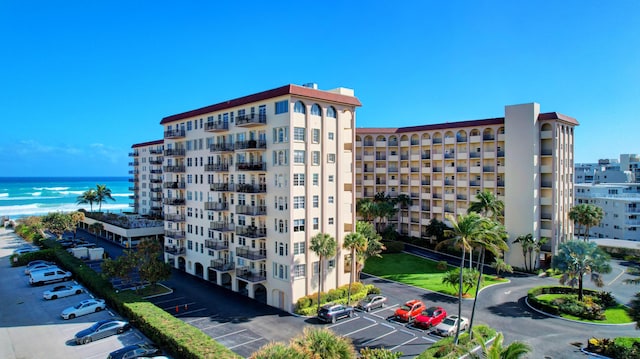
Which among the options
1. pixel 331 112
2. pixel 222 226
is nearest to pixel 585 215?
pixel 331 112

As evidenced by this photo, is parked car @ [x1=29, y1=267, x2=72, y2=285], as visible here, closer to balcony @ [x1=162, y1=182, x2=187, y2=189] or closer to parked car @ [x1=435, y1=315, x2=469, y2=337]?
balcony @ [x1=162, y1=182, x2=187, y2=189]

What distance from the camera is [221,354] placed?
2612 centimetres

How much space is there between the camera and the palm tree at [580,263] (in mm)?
41531

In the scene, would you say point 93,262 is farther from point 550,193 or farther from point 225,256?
point 550,193

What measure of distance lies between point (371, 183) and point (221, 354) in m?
57.6

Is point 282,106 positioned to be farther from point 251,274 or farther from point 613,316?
point 613,316

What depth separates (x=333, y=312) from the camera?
37688mm

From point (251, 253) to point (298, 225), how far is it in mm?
7579

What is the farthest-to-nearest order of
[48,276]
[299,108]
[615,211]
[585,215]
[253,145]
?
[615,211], [585,215], [48,276], [253,145], [299,108]

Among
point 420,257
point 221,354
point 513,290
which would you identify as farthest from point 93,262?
point 513,290

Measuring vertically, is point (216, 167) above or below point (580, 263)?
above

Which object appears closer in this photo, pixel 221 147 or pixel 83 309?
pixel 83 309

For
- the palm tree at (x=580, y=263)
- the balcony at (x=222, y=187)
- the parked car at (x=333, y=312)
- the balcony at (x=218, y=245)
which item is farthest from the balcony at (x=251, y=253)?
the palm tree at (x=580, y=263)

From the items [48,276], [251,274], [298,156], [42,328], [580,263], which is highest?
[298,156]
